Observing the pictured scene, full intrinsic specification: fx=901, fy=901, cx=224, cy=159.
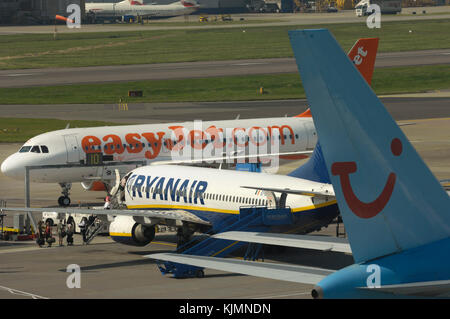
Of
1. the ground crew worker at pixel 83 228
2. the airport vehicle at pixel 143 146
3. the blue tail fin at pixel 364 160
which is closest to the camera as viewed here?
the blue tail fin at pixel 364 160

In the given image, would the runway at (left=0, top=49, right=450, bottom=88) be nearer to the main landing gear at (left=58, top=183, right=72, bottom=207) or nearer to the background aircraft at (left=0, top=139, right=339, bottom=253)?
the main landing gear at (left=58, top=183, right=72, bottom=207)

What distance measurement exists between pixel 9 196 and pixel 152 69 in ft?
304

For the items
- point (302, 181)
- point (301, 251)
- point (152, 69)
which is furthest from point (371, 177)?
point (152, 69)

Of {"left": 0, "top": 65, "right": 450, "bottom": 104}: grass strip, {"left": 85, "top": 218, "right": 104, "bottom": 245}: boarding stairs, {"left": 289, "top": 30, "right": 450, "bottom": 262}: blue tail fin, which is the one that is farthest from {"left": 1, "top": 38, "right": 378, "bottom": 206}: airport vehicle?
{"left": 0, "top": 65, "right": 450, "bottom": 104}: grass strip

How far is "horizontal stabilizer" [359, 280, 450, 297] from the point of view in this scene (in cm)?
1220

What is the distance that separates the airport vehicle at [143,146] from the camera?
194 feet

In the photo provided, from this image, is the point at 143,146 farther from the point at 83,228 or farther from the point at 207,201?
the point at 207,201

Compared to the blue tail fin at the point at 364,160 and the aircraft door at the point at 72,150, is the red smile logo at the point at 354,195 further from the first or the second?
the aircraft door at the point at 72,150

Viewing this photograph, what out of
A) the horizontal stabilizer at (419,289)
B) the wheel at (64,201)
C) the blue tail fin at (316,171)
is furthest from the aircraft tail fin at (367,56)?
the horizontal stabilizer at (419,289)

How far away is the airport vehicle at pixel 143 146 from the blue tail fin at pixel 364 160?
42242mm

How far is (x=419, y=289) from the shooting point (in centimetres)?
1237

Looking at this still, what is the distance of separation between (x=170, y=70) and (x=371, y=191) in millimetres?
141507

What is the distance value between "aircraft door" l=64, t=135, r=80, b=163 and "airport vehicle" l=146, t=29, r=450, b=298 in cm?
4805
